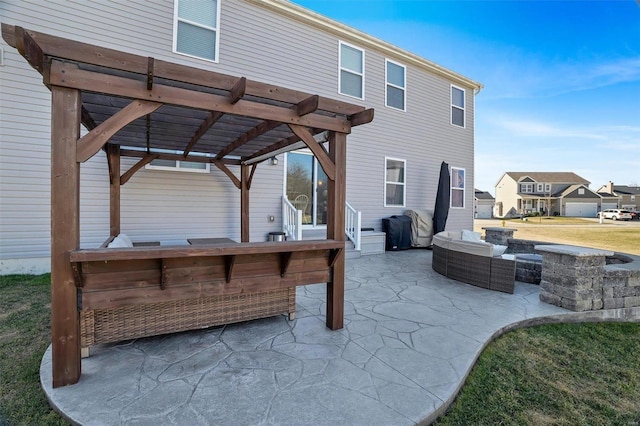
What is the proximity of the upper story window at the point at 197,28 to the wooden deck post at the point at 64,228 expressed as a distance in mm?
4876

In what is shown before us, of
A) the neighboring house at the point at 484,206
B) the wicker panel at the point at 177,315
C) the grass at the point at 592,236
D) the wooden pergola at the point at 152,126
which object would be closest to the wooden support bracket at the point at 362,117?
the wooden pergola at the point at 152,126

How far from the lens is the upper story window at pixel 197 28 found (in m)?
6.16

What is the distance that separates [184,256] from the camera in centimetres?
251

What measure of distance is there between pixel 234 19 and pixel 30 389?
280 inches

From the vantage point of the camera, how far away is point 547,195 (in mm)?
41094

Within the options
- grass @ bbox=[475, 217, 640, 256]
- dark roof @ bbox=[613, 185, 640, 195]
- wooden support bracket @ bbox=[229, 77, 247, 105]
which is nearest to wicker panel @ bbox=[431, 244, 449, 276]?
wooden support bracket @ bbox=[229, 77, 247, 105]

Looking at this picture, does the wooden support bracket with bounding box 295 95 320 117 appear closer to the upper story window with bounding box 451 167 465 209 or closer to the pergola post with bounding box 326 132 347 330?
the pergola post with bounding box 326 132 347 330

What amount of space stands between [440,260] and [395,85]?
5825mm

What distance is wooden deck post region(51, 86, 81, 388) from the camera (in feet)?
7.02

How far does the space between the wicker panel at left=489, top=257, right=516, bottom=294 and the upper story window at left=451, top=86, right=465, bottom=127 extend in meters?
7.28

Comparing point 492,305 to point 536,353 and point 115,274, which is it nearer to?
point 536,353

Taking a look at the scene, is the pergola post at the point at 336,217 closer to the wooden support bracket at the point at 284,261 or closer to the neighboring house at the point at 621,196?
the wooden support bracket at the point at 284,261

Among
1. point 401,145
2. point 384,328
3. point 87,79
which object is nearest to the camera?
point 87,79

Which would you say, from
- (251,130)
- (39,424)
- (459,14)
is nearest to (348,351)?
(39,424)
